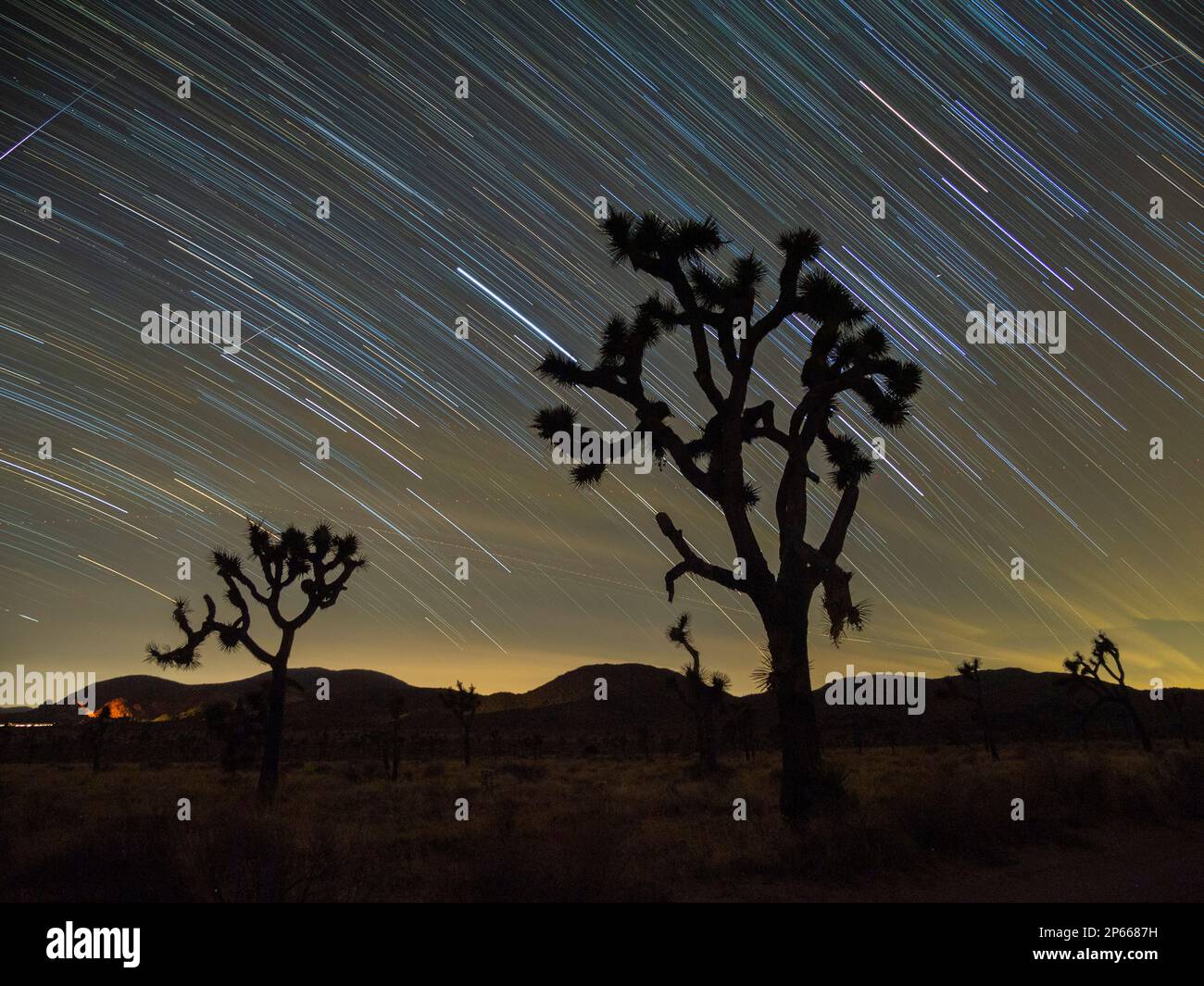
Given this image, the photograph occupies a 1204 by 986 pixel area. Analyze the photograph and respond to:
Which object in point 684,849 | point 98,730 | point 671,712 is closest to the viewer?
point 684,849

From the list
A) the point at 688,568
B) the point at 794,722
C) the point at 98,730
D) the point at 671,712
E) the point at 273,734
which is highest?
the point at 688,568

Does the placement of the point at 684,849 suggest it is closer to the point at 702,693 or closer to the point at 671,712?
the point at 702,693

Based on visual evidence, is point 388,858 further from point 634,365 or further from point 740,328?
point 740,328

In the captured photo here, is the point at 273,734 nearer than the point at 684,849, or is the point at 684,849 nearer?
the point at 684,849

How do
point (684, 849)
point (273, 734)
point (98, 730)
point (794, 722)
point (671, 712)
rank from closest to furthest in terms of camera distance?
point (684, 849)
point (794, 722)
point (273, 734)
point (98, 730)
point (671, 712)

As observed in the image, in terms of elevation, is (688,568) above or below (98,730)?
above

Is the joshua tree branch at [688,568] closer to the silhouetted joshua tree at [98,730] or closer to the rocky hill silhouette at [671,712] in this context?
the rocky hill silhouette at [671,712]

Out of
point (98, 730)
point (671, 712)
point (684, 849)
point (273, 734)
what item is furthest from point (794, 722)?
point (671, 712)

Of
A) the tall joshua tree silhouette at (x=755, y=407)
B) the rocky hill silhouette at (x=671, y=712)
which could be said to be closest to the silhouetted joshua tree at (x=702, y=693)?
the rocky hill silhouette at (x=671, y=712)

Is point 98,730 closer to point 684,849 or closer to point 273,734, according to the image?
point 273,734

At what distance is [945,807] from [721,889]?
13.5ft
